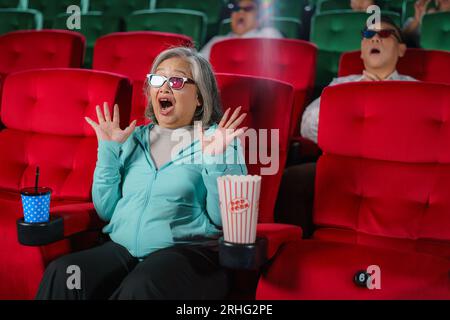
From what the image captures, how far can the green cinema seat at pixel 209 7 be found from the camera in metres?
2.34

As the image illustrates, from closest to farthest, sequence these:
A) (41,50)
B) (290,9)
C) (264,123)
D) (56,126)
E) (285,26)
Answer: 1. (264,123)
2. (56,126)
3. (41,50)
4. (285,26)
5. (290,9)

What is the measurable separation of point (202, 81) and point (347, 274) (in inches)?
13.2

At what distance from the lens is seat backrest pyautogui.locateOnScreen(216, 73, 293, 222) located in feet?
3.25

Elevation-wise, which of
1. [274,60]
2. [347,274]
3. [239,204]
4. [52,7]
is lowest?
[347,274]

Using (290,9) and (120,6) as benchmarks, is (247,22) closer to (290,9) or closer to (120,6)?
(290,9)

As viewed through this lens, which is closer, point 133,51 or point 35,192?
point 35,192

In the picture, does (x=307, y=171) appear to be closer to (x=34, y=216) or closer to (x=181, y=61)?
(x=181, y=61)

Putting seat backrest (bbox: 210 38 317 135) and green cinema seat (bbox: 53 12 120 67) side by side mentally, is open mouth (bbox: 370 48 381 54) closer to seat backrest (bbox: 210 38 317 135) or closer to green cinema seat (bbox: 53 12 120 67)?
seat backrest (bbox: 210 38 317 135)

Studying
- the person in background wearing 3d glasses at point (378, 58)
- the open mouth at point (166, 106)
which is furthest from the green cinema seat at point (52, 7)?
the open mouth at point (166, 106)

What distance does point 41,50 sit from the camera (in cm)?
163

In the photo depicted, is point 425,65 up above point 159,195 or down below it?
above

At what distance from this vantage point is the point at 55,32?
164cm

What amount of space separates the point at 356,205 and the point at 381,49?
48cm

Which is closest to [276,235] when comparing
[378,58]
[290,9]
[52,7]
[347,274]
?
[347,274]
